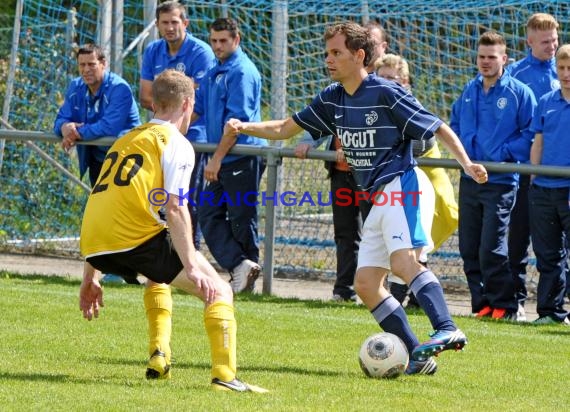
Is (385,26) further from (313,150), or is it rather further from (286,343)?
(286,343)

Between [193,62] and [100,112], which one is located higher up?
[193,62]

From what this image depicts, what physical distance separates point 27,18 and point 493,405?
929cm

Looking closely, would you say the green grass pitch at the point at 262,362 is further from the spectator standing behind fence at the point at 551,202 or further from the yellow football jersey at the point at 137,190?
the yellow football jersey at the point at 137,190

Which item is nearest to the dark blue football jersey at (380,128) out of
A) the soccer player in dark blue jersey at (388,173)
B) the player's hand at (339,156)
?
the soccer player in dark blue jersey at (388,173)

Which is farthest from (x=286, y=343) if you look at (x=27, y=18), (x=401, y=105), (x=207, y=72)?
(x=27, y=18)

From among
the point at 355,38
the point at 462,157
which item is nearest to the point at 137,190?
the point at 355,38

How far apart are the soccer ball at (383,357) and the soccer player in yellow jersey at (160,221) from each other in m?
0.82

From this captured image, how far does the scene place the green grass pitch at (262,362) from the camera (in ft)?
19.6

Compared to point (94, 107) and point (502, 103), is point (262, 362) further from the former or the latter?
point (94, 107)

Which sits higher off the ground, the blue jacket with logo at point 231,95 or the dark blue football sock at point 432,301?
the blue jacket with logo at point 231,95

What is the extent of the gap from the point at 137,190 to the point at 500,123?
3972 mm

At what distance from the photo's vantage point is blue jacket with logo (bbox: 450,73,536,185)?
9.41 metres

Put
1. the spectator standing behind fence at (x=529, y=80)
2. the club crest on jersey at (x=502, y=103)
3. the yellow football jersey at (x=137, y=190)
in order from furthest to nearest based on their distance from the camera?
the spectator standing behind fence at (x=529, y=80) → the club crest on jersey at (x=502, y=103) → the yellow football jersey at (x=137, y=190)

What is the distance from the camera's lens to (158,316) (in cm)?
668
